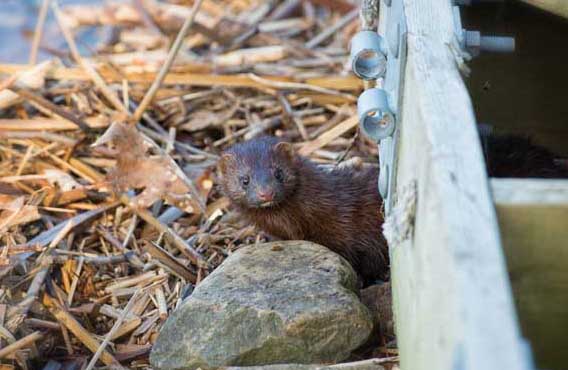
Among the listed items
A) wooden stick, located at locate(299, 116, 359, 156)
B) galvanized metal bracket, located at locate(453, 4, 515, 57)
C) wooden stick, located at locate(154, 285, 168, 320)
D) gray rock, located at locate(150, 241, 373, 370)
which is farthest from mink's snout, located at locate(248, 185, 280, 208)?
galvanized metal bracket, located at locate(453, 4, 515, 57)

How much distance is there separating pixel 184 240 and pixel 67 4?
4122 millimetres

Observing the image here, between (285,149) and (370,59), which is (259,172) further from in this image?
(370,59)

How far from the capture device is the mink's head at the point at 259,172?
4.77m

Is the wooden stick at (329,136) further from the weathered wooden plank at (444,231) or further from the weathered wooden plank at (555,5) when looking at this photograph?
the weathered wooden plank at (444,231)

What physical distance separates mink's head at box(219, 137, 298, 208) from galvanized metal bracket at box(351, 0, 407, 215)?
116 cm

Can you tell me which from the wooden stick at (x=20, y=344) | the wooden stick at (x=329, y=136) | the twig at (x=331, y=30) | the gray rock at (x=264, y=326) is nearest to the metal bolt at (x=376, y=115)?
the gray rock at (x=264, y=326)

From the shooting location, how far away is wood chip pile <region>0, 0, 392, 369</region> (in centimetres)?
405

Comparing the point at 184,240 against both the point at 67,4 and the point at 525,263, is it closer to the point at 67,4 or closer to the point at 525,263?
the point at 525,263

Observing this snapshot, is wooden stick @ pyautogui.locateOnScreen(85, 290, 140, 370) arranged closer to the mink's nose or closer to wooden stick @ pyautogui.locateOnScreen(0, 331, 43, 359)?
wooden stick @ pyautogui.locateOnScreen(0, 331, 43, 359)

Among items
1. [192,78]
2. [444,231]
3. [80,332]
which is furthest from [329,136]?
[444,231]

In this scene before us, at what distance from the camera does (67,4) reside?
8.05 m

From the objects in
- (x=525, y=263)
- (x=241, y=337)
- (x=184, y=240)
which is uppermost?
(x=525, y=263)

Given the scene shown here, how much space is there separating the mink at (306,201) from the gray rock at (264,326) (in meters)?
1.09

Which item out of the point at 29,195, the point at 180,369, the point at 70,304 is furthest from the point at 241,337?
the point at 29,195
